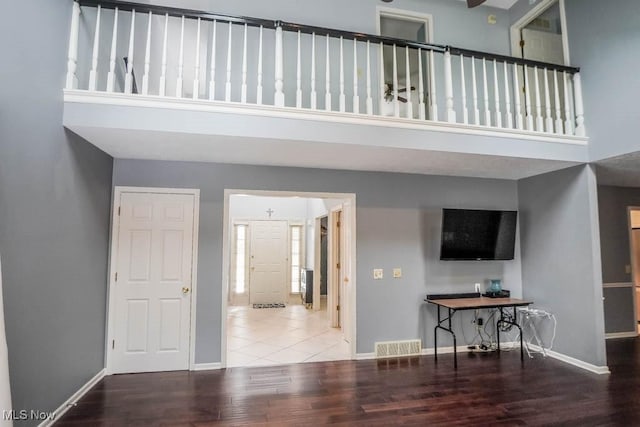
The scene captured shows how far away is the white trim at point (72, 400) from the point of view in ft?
9.00

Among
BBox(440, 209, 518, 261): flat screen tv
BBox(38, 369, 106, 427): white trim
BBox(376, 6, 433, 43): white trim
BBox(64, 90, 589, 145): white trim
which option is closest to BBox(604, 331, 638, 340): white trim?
BBox(440, 209, 518, 261): flat screen tv

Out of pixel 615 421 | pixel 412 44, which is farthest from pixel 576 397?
pixel 412 44

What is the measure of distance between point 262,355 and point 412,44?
13.5ft

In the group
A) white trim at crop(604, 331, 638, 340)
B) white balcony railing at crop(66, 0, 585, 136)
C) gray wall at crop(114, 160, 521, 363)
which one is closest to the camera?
white balcony railing at crop(66, 0, 585, 136)

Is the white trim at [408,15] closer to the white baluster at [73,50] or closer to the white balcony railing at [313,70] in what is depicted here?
the white balcony railing at [313,70]

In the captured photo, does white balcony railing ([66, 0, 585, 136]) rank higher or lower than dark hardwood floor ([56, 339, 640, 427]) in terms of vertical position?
higher

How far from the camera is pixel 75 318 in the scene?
315 cm

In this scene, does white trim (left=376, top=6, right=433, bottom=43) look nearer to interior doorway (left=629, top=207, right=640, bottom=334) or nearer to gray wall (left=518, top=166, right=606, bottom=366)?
gray wall (left=518, top=166, right=606, bottom=366)

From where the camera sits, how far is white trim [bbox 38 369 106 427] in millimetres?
2742

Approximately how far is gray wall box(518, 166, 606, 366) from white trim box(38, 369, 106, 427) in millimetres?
5363

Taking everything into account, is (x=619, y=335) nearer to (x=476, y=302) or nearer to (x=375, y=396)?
(x=476, y=302)

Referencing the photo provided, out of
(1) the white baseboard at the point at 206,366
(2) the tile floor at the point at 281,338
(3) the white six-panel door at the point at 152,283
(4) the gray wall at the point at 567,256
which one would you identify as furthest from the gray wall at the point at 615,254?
(3) the white six-panel door at the point at 152,283

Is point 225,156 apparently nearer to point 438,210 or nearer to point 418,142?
point 418,142

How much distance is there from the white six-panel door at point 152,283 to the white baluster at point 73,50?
1.42 metres
